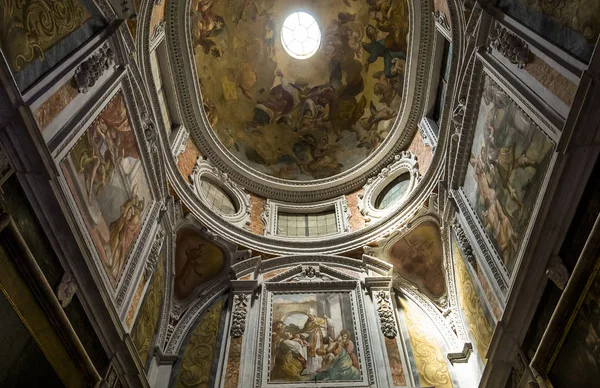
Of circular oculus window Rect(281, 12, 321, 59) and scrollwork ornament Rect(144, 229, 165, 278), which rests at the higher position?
circular oculus window Rect(281, 12, 321, 59)

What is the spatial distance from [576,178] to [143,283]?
25.4 feet

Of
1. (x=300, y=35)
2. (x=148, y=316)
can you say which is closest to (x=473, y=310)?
(x=148, y=316)

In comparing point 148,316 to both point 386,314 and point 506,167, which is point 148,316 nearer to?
point 386,314

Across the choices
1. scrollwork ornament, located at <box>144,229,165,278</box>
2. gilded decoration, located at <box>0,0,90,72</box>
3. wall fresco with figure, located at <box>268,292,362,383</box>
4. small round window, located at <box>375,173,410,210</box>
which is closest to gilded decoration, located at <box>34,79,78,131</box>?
gilded decoration, located at <box>0,0,90,72</box>

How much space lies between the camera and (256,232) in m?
14.3

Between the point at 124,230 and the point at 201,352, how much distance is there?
390 centimetres

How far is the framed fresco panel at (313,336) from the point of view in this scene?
932 cm

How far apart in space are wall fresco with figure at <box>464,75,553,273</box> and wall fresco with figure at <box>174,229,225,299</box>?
7163 mm

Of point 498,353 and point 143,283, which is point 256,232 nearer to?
point 143,283

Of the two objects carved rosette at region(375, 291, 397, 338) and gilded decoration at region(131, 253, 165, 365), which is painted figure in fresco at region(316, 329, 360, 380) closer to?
carved rosette at region(375, 291, 397, 338)

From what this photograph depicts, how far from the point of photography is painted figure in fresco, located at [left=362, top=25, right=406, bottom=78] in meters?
16.7

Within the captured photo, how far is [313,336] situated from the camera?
10.3m

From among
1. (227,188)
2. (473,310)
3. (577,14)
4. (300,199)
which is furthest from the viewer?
(300,199)

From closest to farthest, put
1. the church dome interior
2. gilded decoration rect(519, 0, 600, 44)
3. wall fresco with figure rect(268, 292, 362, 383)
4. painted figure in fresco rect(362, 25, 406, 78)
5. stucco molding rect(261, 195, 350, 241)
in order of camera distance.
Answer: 1. gilded decoration rect(519, 0, 600, 44)
2. the church dome interior
3. wall fresco with figure rect(268, 292, 362, 383)
4. stucco molding rect(261, 195, 350, 241)
5. painted figure in fresco rect(362, 25, 406, 78)
